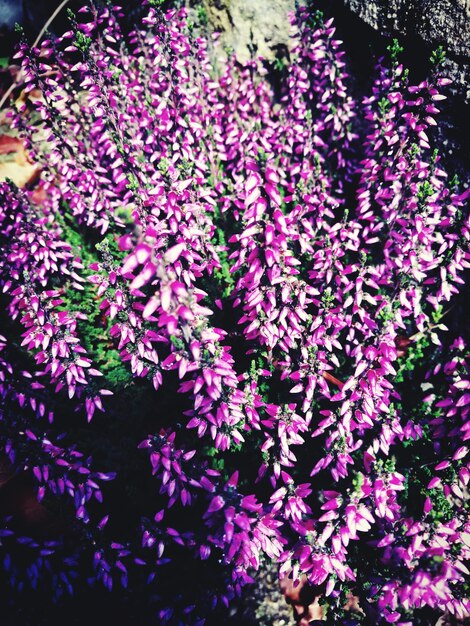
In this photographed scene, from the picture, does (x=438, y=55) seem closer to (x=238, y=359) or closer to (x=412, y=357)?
(x=412, y=357)

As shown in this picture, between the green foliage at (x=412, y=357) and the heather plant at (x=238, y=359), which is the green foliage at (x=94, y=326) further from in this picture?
the green foliage at (x=412, y=357)

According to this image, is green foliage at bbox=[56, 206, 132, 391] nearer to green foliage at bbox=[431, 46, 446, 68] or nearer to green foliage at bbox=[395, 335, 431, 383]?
green foliage at bbox=[395, 335, 431, 383]

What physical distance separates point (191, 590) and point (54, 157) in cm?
325

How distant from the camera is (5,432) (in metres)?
2.40

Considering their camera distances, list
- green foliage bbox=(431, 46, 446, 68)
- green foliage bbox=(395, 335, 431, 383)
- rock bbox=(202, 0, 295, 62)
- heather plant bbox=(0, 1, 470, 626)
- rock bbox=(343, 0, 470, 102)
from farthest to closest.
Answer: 1. rock bbox=(202, 0, 295, 62)
2. green foliage bbox=(395, 335, 431, 383)
3. rock bbox=(343, 0, 470, 102)
4. green foliage bbox=(431, 46, 446, 68)
5. heather plant bbox=(0, 1, 470, 626)

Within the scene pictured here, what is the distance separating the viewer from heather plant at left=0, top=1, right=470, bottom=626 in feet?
6.57

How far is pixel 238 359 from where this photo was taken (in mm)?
3002

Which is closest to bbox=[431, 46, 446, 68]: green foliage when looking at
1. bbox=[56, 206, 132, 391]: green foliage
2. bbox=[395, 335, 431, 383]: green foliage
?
bbox=[395, 335, 431, 383]: green foliage

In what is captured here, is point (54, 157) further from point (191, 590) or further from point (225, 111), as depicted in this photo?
point (191, 590)

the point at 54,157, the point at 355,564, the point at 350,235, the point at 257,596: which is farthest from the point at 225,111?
the point at 257,596

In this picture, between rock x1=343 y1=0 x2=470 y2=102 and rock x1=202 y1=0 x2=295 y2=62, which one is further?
rock x1=202 y1=0 x2=295 y2=62

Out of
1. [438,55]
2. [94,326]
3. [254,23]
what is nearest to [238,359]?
[94,326]

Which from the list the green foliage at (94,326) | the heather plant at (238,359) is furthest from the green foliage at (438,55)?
the green foliage at (94,326)

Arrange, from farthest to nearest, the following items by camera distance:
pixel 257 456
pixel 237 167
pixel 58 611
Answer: pixel 237 167 < pixel 257 456 < pixel 58 611
